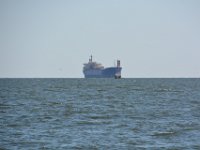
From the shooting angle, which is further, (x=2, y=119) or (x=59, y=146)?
(x=2, y=119)

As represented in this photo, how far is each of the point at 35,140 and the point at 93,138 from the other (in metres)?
3.07

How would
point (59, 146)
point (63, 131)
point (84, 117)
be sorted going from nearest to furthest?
point (59, 146)
point (63, 131)
point (84, 117)

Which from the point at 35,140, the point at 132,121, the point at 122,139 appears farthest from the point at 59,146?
the point at 132,121

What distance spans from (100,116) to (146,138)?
12684mm

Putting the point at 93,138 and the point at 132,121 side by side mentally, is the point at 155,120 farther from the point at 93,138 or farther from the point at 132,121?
the point at 93,138

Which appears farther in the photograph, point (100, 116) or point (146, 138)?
point (100, 116)

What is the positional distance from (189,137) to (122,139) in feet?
12.1

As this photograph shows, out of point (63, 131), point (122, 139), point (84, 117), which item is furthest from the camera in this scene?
point (84, 117)

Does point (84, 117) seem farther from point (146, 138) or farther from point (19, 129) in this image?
point (146, 138)

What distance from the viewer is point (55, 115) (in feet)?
138

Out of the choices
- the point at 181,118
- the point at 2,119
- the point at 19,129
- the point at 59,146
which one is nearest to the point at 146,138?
the point at 59,146

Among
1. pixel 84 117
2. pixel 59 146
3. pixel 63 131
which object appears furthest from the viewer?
pixel 84 117

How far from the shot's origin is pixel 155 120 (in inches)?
1485

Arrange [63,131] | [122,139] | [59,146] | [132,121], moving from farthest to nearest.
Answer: [132,121]
[63,131]
[122,139]
[59,146]
